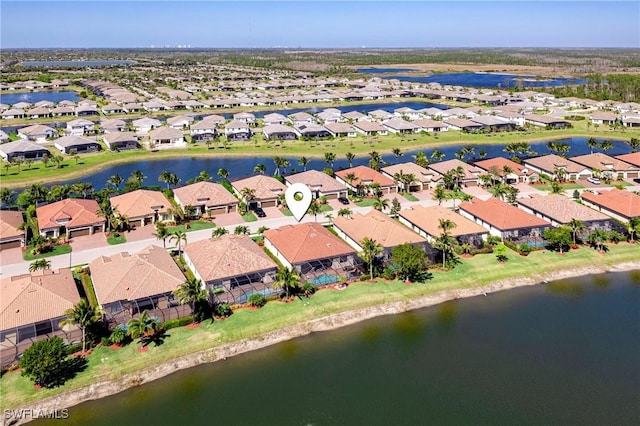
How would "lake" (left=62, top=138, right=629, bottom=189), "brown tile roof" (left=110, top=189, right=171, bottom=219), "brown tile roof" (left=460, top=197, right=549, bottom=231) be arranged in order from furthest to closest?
1. "lake" (left=62, top=138, right=629, bottom=189)
2. "brown tile roof" (left=110, top=189, right=171, bottom=219)
3. "brown tile roof" (left=460, top=197, right=549, bottom=231)

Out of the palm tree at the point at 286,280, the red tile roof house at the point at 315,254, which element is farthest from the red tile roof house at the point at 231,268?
the red tile roof house at the point at 315,254

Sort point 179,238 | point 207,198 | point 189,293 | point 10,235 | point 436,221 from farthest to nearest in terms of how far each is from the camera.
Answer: point 207,198 → point 436,221 → point 10,235 → point 179,238 → point 189,293

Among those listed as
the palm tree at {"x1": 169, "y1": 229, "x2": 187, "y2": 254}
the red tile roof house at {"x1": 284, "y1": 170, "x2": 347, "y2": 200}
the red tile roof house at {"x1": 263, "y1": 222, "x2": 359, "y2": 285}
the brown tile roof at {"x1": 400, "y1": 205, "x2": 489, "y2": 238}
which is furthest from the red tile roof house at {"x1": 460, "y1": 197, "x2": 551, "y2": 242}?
the palm tree at {"x1": 169, "y1": 229, "x2": 187, "y2": 254}

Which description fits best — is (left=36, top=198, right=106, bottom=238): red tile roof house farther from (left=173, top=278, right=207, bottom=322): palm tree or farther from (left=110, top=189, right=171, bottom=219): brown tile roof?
(left=173, top=278, right=207, bottom=322): palm tree

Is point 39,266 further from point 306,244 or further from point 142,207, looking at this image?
point 306,244

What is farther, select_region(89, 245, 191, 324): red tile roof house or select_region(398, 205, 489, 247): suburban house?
select_region(398, 205, 489, 247): suburban house

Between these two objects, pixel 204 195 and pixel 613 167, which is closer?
pixel 204 195

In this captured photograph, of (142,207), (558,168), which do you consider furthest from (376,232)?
(558,168)

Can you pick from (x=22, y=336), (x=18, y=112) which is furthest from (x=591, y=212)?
(x=18, y=112)
